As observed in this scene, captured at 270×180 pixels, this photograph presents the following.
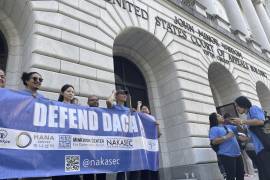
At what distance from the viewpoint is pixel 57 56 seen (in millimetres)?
7895

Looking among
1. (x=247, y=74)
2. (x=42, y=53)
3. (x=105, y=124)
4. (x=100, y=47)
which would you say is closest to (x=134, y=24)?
(x=100, y=47)

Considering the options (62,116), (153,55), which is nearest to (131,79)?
(153,55)

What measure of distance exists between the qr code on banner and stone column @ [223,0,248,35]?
2101 centimetres

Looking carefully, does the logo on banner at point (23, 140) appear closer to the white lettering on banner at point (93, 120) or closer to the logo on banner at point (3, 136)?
the logo on banner at point (3, 136)

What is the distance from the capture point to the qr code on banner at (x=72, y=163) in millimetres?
4992

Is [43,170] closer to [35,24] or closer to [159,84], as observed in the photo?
[35,24]

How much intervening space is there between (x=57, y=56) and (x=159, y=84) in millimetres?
6444

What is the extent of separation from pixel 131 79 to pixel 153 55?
1491mm

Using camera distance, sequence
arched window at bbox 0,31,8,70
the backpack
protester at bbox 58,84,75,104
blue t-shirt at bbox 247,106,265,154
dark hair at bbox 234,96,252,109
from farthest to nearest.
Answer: arched window at bbox 0,31,8,70, dark hair at bbox 234,96,252,109, protester at bbox 58,84,75,104, blue t-shirt at bbox 247,106,265,154, the backpack

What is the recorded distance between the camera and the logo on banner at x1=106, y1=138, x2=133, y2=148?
5824 millimetres

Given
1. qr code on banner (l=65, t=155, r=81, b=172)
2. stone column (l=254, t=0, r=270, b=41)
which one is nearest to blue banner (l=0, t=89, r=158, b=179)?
qr code on banner (l=65, t=155, r=81, b=172)

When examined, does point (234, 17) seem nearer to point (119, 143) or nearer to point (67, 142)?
point (119, 143)

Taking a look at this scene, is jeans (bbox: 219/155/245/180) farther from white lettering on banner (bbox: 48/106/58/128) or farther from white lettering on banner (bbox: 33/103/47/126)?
white lettering on banner (bbox: 33/103/47/126)

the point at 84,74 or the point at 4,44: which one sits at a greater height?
the point at 4,44
